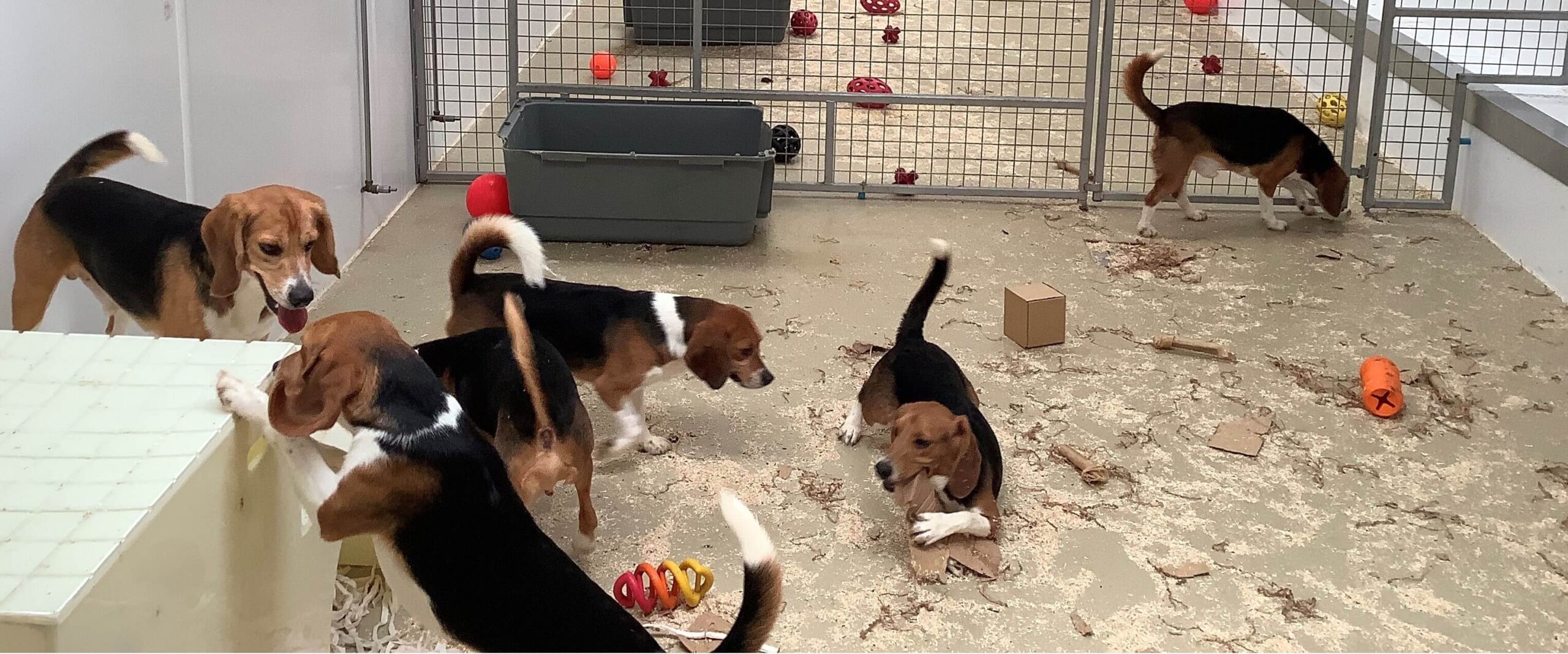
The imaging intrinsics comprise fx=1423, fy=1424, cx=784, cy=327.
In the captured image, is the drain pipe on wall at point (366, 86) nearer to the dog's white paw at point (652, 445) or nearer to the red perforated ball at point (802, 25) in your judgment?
the dog's white paw at point (652, 445)

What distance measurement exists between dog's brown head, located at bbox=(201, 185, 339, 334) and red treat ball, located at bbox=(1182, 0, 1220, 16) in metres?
7.38

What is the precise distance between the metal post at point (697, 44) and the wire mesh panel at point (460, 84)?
752mm

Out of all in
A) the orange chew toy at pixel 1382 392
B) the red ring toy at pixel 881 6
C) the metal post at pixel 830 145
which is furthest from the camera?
the red ring toy at pixel 881 6

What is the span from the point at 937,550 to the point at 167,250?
184cm

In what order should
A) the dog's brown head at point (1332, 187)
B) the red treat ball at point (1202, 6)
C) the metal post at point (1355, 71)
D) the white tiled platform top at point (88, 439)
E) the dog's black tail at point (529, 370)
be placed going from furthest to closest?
the red treat ball at point (1202, 6) < the metal post at point (1355, 71) < the dog's brown head at point (1332, 187) < the dog's black tail at point (529, 370) < the white tiled platform top at point (88, 439)

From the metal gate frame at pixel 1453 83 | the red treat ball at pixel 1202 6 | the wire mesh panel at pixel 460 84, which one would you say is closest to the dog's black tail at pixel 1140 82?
the metal gate frame at pixel 1453 83

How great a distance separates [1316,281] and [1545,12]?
1778 mm

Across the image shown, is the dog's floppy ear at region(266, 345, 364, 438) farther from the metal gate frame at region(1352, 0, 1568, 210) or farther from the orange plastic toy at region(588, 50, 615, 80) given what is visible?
the orange plastic toy at region(588, 50, 615, 80)

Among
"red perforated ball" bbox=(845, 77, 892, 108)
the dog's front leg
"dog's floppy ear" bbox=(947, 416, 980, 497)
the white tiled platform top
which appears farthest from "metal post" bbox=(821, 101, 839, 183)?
the dog's front leg

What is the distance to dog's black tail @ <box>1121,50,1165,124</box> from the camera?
5336mm

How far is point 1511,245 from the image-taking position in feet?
17.6

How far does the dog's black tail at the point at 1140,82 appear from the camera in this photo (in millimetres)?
5336

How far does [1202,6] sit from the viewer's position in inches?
366

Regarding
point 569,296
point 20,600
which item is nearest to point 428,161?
point 569,296
